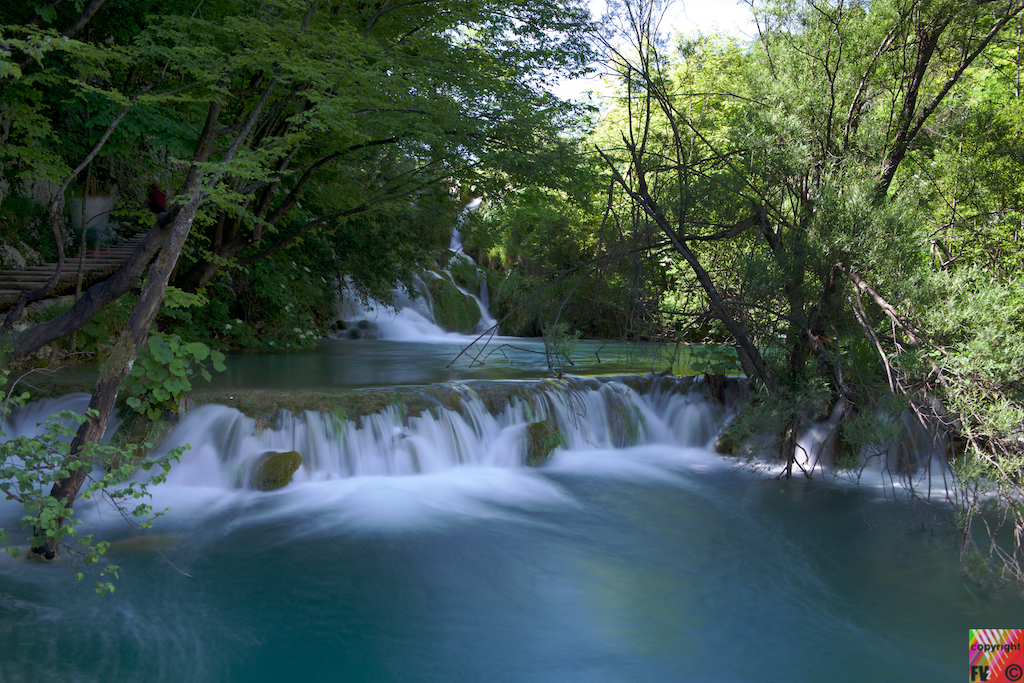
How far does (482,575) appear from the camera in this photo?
18.2 ft

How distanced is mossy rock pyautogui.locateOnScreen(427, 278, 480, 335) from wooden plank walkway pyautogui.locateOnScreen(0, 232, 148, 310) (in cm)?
876

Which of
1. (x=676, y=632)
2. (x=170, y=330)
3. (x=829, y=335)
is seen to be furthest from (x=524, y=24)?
(x=676, y=632)

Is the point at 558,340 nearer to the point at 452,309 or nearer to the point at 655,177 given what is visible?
the point at 655,177

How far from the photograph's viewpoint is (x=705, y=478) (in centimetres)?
827

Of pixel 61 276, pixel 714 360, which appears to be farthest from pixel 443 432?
pixel 61 276

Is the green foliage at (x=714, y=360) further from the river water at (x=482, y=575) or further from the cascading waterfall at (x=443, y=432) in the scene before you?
the river water at (x=482, y=575)

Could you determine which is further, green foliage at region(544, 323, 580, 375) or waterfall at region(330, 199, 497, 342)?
waterfall at region(330, 199, 497, 342)

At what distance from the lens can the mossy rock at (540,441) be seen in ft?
28.5

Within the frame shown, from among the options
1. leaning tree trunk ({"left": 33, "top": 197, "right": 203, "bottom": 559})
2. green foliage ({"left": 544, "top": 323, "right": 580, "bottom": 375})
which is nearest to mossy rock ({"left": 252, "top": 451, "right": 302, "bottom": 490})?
leaning tree trunk ({"left": 33, "top": 197, "right": 203, "bottom": 559})

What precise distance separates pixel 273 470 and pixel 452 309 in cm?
1280

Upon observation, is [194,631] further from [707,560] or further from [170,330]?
[170,330]

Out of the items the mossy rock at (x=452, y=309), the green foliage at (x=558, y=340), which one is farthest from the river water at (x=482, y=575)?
the mossy rock at (x=452, y=309)

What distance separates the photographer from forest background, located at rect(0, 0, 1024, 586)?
530 cm

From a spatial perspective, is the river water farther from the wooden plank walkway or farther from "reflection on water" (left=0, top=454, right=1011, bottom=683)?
the wooden plank walkway
